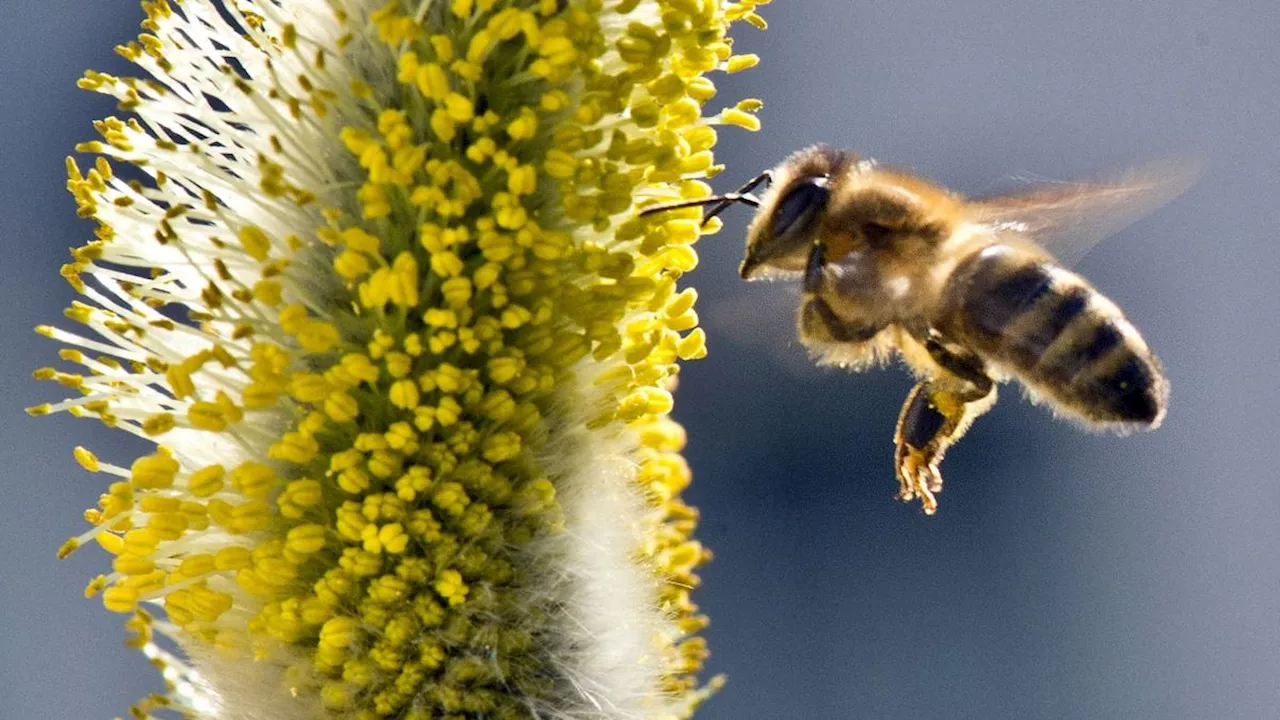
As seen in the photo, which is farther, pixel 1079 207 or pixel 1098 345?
pixel 1079 207

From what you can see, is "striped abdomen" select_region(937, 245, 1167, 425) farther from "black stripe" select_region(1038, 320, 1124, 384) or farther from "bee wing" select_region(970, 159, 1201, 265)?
"bee wing" select_region(970, 159, 1201, 265)

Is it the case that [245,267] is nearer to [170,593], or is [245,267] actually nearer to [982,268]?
[170,593]

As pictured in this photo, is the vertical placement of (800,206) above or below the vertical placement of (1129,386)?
above

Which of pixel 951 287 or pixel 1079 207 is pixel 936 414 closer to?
pixel 951 287

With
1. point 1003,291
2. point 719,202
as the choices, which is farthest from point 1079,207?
point 719,202

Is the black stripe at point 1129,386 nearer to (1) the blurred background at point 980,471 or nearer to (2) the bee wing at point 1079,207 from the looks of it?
(2) the bee wing at point 1079,207

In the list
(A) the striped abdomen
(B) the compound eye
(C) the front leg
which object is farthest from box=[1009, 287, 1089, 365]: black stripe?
(B) the compound eye
